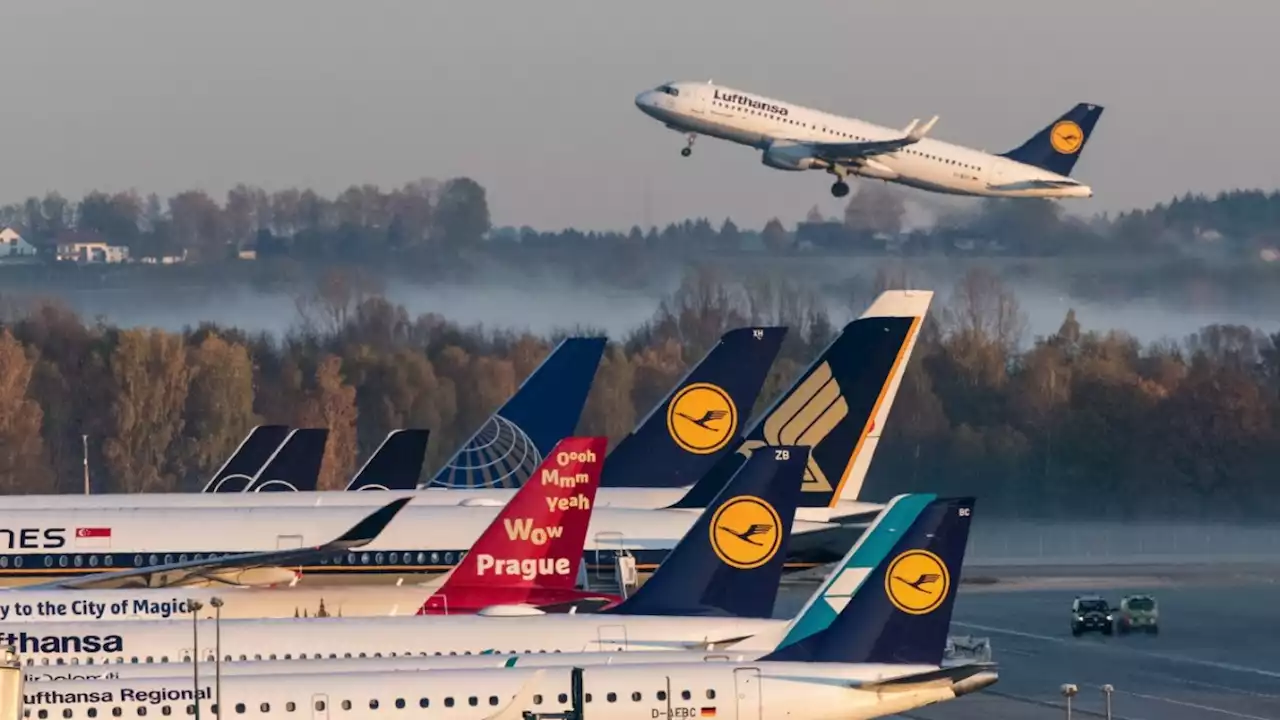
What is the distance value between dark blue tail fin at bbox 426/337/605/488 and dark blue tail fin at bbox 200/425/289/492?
4541 millimetres

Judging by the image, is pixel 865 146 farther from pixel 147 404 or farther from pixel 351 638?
pixel 351 638

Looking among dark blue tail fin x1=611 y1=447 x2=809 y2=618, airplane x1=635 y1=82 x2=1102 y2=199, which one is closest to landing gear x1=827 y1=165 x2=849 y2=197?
airplane x1=635 y1=82 x2=1102 y2=199

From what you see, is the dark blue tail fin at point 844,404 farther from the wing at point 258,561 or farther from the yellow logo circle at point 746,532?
the yellow logo circle at point 746,532

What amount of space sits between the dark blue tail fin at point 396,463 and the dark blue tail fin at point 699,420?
7.59 metres

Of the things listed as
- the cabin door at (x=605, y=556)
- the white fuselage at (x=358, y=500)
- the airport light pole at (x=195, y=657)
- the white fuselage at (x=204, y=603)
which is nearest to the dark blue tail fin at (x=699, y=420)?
the white fuselage at (x=358, y=500)

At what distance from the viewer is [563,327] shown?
91.4 metres

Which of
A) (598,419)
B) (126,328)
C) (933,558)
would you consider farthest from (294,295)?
(933,558)

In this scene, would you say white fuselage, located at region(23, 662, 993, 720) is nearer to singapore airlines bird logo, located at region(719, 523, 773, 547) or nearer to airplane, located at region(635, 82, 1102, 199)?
singapore airlines bird logo, located at region(719, 523, 773, 547)

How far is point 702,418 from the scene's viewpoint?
50.3 meters

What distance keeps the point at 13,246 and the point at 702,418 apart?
200 ft

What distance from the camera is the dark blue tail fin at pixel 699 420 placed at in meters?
49.8

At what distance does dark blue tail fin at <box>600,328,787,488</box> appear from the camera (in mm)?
→ 49750

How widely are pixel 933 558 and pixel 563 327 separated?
6013 centimetres

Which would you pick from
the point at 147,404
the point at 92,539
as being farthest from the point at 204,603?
the point at 147,404
